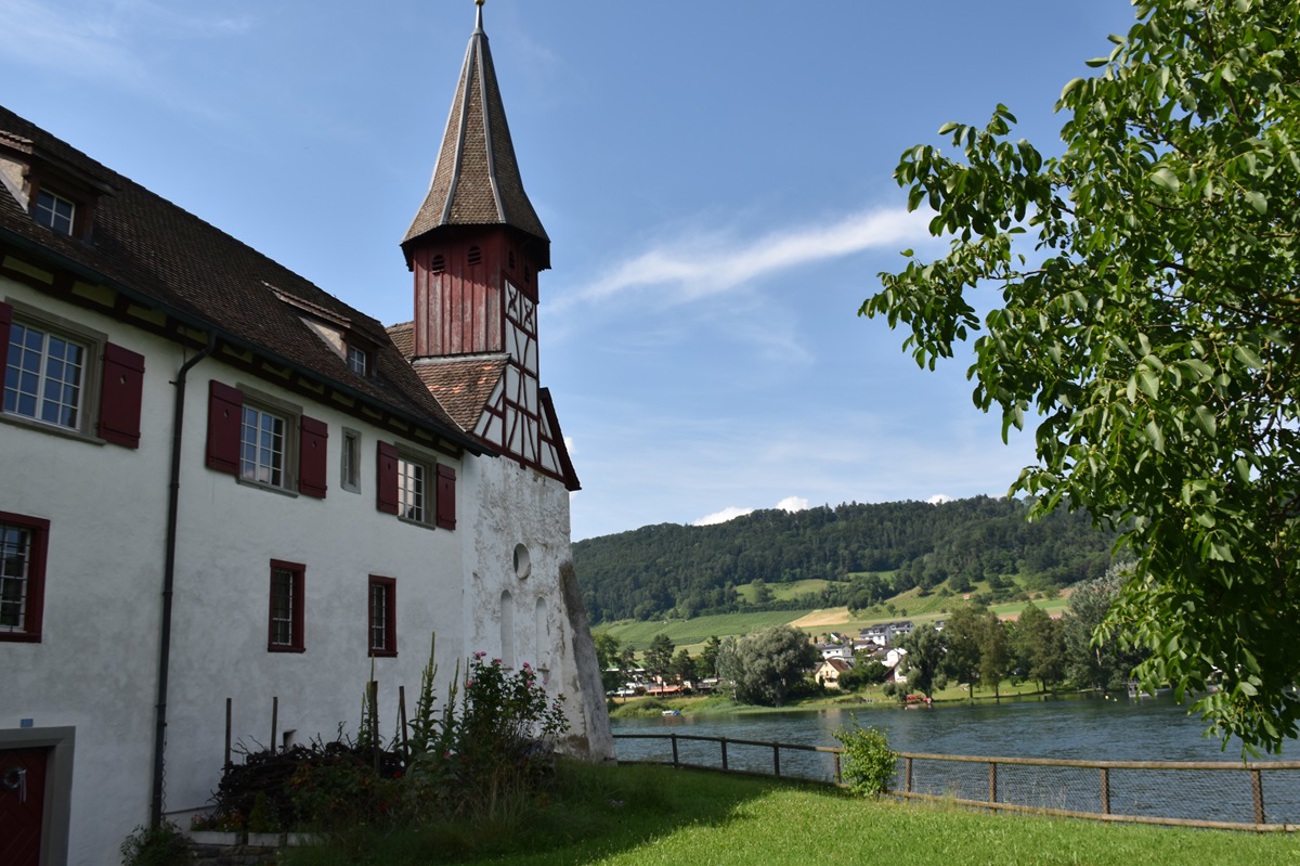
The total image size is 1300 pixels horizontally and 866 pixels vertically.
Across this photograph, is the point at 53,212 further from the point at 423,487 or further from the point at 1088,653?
the point at 1088,653

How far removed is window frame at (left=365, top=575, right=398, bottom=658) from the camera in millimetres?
16125

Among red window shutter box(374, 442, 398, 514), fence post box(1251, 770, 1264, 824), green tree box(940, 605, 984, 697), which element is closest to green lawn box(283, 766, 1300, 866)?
fence post box(1251, 770, 1264, 824)

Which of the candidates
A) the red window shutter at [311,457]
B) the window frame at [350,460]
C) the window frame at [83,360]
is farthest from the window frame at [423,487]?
the window frame at [83,360]

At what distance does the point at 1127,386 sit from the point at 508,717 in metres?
11.1

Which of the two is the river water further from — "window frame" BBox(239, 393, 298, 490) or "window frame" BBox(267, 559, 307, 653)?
"window frame" BBox(239, 393, 298, 490)

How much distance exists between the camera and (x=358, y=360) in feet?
61.0

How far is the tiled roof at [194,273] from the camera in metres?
11.9

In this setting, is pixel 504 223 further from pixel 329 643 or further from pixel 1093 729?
pixel 1093 729

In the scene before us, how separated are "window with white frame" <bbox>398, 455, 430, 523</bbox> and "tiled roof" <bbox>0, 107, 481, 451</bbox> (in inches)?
31.5

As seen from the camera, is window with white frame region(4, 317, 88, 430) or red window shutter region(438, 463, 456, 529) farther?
red window shutter region(438, 463, 456, 529)

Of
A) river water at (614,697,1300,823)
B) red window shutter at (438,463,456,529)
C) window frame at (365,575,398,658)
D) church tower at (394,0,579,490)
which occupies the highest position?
church tower at (394,0,579,490)

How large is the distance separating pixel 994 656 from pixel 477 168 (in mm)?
58023

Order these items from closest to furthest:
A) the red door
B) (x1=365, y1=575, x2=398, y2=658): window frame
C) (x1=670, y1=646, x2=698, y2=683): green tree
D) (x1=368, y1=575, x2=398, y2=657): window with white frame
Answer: the red door < (x1=365, y1=575, x2=398, y2=658): window frame < (x1=368, y1=575, x2=398, y2=657): window with white frame < (x1=670, y1=646, x2=698, y2=683): green tree

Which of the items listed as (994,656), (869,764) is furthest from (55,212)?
(994,656)
